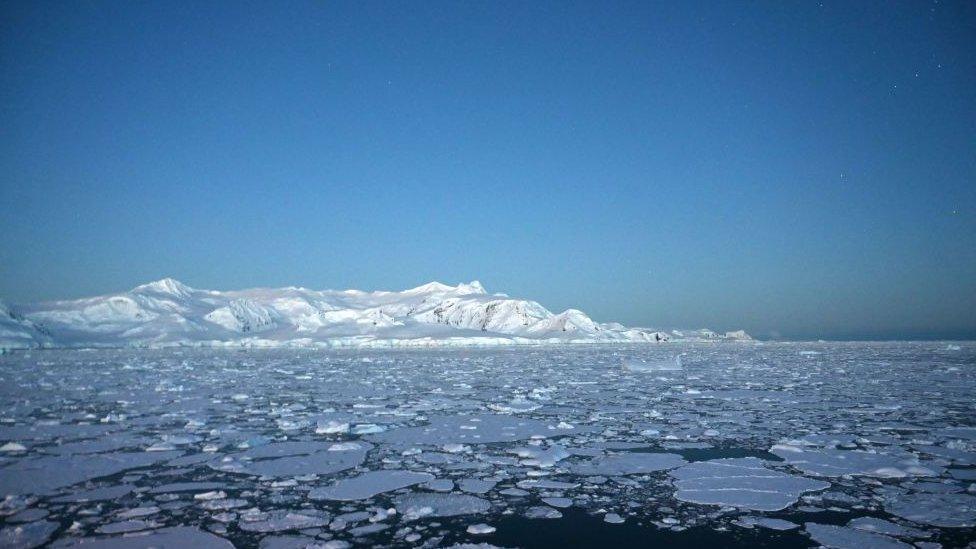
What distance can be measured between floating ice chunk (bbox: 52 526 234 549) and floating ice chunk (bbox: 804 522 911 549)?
4272mm

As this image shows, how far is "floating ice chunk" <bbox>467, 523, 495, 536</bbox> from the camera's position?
13.7 ft

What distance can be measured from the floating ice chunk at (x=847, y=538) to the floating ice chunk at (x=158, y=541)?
4.27 meters

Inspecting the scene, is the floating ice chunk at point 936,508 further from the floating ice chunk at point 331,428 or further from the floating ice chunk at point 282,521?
the floating ice chunk at point 331,428

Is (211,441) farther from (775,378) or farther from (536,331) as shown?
(536,331)

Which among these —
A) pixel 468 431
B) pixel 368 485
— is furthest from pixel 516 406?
pixel 368 485

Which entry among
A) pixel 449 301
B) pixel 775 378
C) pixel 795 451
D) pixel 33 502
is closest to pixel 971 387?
pixel 775 378

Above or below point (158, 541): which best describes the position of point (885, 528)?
above

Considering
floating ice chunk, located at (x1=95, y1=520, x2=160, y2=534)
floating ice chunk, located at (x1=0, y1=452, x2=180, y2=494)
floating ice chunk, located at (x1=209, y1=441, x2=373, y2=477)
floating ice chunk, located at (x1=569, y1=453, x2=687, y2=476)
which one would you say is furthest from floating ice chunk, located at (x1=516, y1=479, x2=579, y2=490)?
floating ice chunk, located at (x1=0, y1=452, x2=180, y2=494)

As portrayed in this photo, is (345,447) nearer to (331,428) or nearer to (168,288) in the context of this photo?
(331,428)

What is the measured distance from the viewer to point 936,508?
15.3 ft

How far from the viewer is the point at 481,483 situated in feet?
18.2

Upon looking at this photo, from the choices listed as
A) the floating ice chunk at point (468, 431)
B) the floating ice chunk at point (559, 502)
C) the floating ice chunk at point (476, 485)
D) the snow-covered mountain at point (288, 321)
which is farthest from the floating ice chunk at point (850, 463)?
the snow-covered mountain at point (288, 321)

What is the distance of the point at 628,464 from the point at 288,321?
449ft

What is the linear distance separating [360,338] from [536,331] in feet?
141
